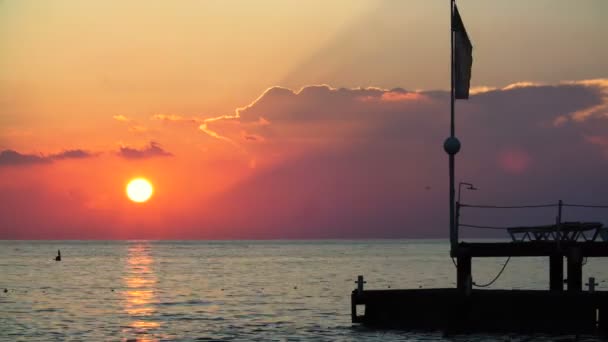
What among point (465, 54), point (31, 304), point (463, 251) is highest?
point (465, 54)

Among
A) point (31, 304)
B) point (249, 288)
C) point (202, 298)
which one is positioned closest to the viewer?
point (31, 304)

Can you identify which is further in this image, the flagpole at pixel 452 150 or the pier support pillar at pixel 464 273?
the pier support pillar at pixel 464 273

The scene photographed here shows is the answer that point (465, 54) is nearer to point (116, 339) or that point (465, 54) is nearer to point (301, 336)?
point (301, 336)

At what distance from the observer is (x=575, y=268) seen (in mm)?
39375

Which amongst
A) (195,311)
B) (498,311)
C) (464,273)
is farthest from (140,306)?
(498,311)

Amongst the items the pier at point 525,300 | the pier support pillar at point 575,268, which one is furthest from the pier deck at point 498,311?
the pier support pillar at point 575,268

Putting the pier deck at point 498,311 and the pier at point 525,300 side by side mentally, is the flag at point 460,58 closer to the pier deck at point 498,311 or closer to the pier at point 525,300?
the pier at point 525,300

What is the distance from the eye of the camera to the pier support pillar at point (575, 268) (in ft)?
126

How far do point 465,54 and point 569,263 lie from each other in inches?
374

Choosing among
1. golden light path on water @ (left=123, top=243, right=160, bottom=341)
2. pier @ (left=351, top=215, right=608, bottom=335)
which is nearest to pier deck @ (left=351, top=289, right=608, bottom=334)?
pier @ (left=351, top=215, right=608, bottom=335)

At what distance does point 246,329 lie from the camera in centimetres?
5084

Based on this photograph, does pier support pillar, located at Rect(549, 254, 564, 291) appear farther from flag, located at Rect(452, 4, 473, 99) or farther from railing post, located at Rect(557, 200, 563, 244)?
flag, located at Rect(452, 4, 473, 99)

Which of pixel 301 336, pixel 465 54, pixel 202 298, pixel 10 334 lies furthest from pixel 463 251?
pixel 202 298

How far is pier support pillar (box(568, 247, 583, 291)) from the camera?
126 ft
